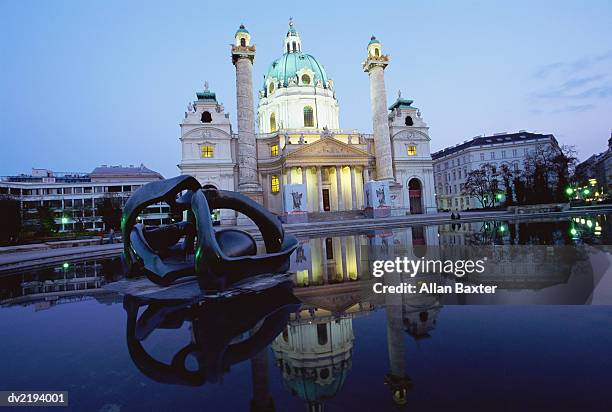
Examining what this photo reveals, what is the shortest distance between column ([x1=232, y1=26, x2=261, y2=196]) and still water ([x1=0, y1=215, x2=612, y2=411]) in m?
33.5

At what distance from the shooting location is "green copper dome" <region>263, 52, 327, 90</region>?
60.8 m

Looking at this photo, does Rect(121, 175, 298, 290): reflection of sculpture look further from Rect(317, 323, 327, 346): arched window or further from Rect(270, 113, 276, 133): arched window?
Rect(270, 113, 276, 133): arched window

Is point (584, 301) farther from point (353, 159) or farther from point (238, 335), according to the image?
point (353, 159)

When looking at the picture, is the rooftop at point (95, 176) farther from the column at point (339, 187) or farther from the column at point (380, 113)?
the column at point (380, 113)

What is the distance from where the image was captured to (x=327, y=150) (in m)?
46.5

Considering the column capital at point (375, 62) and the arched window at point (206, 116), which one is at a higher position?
the column capital at point (375, 62)

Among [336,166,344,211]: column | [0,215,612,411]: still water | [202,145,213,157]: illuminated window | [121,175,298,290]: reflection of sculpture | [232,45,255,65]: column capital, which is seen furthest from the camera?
[336,166,344,211]: column

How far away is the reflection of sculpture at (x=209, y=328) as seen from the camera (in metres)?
3.68

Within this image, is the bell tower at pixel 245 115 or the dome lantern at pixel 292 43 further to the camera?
the dome lantern at pixel 292 43

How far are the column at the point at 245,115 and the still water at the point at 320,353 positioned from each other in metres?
33.5

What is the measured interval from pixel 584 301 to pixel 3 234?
117ft

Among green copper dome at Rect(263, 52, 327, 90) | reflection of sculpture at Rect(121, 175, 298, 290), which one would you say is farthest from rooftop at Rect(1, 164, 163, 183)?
reflection of sculpture at Rect(121, 175, 298, 290)

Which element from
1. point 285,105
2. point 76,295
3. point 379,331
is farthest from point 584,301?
point 285,105

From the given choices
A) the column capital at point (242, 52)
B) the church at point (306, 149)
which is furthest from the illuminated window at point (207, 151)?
the column capital at point (242, 52)
